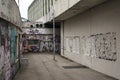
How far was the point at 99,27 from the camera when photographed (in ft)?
52.7

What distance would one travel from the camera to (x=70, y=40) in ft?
84.8

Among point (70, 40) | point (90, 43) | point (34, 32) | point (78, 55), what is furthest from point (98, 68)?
point (34, 32)

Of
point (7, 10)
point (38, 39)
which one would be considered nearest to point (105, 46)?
point (7, 10)

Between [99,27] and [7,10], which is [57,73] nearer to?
[99,27]

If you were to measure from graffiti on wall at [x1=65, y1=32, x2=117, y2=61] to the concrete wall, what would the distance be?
16cm

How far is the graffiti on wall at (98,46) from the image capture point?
13858 mm

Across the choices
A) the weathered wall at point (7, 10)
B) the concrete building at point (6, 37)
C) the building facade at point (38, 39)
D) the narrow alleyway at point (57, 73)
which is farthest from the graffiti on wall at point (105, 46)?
the building facade at point (38, 39)

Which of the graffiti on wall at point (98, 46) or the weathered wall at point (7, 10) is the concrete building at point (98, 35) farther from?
the weathered wall at point (7, 10)

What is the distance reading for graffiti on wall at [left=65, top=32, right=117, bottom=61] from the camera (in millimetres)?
13858

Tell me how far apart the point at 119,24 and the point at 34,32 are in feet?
84.2

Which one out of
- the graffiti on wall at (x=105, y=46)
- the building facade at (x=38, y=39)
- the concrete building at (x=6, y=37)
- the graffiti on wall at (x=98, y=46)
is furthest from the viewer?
the building facade at (x=38, y=39)

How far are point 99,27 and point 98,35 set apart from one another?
0.51 m

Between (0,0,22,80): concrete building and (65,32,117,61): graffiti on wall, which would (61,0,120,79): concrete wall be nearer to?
(65,32,117,61): graffiti on wall

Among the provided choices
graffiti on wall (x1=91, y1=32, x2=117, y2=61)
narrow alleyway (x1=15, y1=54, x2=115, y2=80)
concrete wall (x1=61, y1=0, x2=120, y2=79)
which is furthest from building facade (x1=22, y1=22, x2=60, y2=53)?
graffiti on wall (x1=91, y1=32, x2=117, y2=61)
